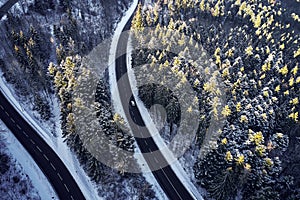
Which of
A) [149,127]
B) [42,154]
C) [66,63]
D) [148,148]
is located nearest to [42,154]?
[42,154]

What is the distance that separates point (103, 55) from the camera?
9100cm

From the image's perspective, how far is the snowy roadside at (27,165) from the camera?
49.8 metres

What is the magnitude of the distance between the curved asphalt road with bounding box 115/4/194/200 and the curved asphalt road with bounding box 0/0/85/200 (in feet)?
60.1

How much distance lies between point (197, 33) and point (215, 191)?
6686 cm

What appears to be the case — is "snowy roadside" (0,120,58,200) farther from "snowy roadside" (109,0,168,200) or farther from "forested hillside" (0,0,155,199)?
"snowy roadside" (109,0,168,200)

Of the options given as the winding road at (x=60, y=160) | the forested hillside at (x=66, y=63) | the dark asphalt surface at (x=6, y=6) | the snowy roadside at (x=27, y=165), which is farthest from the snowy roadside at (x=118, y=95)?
the dark asphalt surface at (x=6, y=6)

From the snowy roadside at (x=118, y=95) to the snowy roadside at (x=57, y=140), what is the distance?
12600mm

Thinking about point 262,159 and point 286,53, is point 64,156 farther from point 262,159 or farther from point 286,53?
point 286,53

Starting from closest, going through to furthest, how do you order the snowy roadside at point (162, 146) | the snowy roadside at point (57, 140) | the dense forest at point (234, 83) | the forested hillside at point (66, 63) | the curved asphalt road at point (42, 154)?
the curved asphalt road at point (42, 154)
the snowy roadside at point (57, 140)
the forested hillside at point (66, 63)
the dense forest at point (234, 83)
the snowy roadside at point (162, 146)

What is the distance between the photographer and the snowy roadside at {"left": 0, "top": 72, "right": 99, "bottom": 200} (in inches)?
2068

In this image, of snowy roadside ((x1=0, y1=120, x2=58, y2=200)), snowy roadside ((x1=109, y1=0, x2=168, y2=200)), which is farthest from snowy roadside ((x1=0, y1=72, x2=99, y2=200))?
snowy roadside ((x1=109, y1=0, x2=168, y2=200))

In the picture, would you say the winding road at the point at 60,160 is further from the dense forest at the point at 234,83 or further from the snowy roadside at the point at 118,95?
the dense forest at the point at 234,83

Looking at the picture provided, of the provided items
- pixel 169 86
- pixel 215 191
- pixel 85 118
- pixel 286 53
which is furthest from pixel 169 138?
pixel 286 53

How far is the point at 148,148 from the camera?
210 ft
